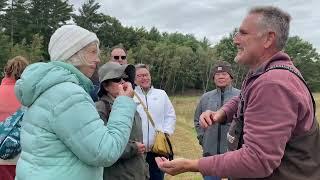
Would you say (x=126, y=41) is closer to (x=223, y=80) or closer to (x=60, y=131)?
(x=223, y=80)

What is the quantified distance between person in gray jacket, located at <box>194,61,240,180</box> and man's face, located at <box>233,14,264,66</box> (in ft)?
13.4

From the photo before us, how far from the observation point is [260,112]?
8.18 ft

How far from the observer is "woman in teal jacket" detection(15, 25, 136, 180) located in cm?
286

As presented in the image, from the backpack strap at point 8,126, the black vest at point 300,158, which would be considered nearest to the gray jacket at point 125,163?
the backpack strap at point 8,126

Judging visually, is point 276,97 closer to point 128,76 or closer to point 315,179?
point 315,179

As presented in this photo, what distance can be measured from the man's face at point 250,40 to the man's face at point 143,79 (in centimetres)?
406

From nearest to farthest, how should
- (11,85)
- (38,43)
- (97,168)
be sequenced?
(97,168)
(11,85)
(38,43)

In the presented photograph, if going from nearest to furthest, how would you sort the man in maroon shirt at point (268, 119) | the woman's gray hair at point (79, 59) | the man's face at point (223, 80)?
1. the man in maroon shirt at point (268, 119)
2. the woman's gray hair at point (79, 59)
3. the man's face at point (223, 80)

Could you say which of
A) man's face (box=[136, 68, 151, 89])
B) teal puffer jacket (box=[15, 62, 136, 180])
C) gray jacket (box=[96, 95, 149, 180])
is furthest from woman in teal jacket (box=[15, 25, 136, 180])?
man's face (box=[136, 68, 151, 89])

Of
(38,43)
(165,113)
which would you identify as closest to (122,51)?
(165,113)

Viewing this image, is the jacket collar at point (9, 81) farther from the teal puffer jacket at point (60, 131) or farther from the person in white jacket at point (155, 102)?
the teal puffer jacket at point (60, 131)

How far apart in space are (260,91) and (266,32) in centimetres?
38

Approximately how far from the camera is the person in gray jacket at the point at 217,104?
684 centimetres

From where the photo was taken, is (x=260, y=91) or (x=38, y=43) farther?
(x=38, y=43)
